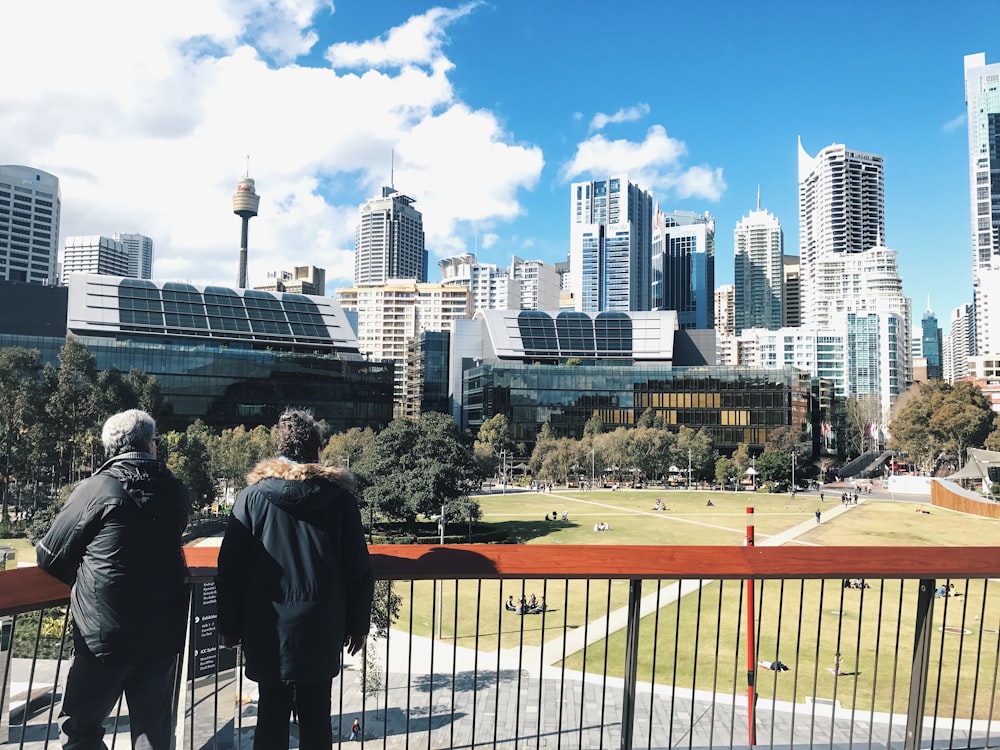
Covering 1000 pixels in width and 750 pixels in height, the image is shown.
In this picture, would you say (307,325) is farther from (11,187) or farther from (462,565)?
(11,187)

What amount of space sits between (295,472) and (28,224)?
19675 cm

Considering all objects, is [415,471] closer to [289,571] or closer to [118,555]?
[118,555]

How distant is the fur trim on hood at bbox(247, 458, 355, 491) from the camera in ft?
9.36

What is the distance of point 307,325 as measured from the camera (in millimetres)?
83312

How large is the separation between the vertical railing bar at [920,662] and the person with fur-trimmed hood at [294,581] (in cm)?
296

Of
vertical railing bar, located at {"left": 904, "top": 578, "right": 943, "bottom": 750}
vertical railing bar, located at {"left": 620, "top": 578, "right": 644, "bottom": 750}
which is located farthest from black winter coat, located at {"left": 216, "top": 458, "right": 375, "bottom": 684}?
vertical railing bar, located at {"left": 904, "top": 578, "right": 943, "bottom": 750}

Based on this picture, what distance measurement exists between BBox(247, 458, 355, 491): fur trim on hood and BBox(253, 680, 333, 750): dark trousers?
84 centimetres

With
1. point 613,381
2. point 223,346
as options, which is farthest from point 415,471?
point 613,381

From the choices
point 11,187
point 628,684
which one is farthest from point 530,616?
point 11,187

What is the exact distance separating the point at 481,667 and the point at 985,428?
2733 inches

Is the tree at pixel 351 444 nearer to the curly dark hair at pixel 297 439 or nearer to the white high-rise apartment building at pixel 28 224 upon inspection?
the curly dark hair at pixel 297 439

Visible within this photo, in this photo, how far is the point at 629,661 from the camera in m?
3.66

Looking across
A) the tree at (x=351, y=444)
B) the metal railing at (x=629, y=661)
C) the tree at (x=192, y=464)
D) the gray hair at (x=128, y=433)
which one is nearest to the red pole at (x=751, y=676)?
the metal railing at (x=629, y=661)

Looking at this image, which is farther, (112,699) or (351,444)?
(351,444)
